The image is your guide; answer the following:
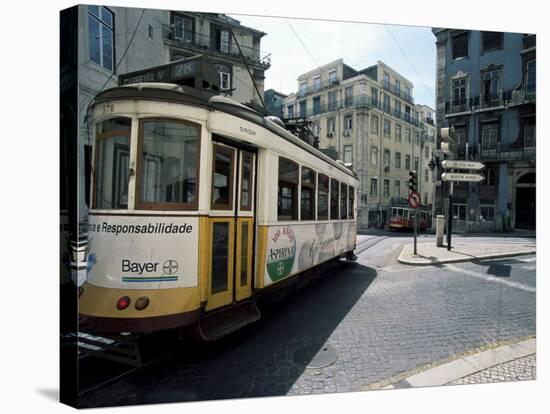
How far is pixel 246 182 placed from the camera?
2.98 m

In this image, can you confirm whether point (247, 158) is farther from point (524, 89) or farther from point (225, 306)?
point (524, 89)

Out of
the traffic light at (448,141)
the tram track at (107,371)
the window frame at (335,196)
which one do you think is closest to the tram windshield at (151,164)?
the tram track at (107,371)

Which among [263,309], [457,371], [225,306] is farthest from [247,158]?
[457,371]

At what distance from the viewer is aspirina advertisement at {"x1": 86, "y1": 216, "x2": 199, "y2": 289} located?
2219 millimetres

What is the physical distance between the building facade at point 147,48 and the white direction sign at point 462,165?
8.21 ft

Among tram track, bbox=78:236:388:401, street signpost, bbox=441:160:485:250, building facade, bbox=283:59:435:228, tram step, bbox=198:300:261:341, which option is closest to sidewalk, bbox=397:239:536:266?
street signpost, bbox=441:160:485:250

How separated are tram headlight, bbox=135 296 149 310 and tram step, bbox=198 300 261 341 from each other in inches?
19.6

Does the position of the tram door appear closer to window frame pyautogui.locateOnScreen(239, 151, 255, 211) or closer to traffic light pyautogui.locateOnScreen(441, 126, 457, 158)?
window frame pyautogui.locateOnScreen(239, 151, 255, 211)

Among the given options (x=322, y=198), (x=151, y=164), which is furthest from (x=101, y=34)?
(x=322, y=198)

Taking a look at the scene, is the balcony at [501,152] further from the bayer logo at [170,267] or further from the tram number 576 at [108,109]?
the tram number 576 at [108,109]

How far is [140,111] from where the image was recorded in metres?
2.30

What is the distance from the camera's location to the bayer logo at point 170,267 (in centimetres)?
232

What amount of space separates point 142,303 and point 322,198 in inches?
113

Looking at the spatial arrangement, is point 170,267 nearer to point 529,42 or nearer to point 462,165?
point 462,165
